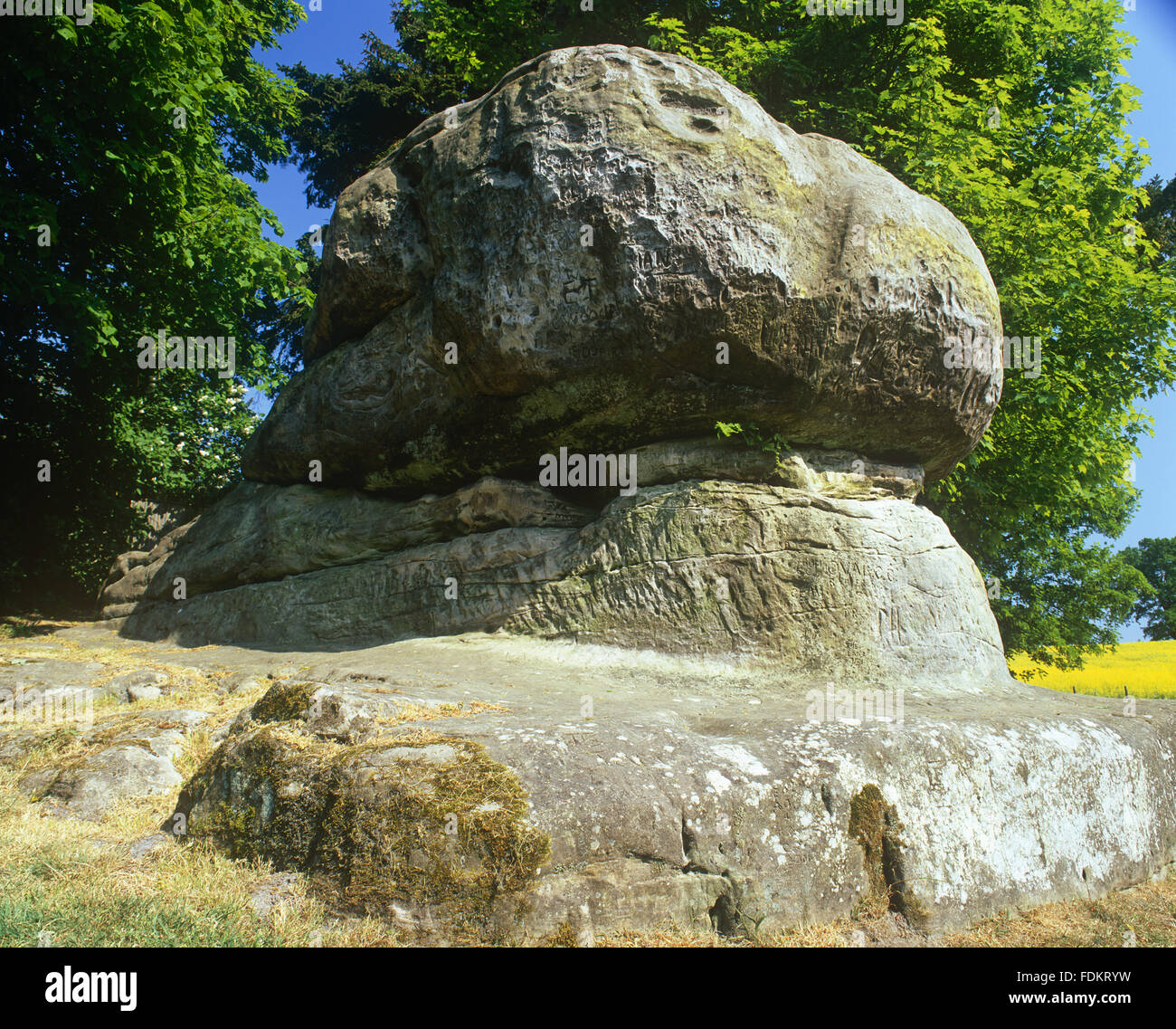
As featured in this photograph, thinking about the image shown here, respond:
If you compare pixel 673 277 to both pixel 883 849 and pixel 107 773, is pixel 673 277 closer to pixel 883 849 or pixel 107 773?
pixel 883 849

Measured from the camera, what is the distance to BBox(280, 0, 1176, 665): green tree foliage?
1267cm

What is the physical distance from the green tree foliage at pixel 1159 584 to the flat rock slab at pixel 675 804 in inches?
2185

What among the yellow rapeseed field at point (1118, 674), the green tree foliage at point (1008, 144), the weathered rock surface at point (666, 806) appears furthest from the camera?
the yellow rapeseed field at point (1118, 674)

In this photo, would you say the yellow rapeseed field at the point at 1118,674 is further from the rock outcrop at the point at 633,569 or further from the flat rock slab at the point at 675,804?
the flat rock slab at the point at 675,804

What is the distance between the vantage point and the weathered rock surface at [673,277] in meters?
8.30

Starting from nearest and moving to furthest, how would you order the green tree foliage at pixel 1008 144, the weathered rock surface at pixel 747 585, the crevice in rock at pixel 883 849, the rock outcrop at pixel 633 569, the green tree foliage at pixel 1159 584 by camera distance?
the rock outcrop at pixel 633 569
the crevice in rock at pixel 883 849
the weathered rock surface at pixel 747 585
the green tree foliage at pixel 1008 144
the green tree foliage at pixel 1159 584

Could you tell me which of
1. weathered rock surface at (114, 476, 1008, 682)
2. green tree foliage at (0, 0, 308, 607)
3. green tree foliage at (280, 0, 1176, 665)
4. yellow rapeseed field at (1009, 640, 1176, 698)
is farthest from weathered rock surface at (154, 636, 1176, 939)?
yellow rapeseed field at (1009, 640, 1176, 698)

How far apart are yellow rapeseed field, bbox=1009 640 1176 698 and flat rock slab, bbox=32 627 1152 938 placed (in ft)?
49.4

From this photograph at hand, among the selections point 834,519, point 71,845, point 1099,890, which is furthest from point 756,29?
point 71,845

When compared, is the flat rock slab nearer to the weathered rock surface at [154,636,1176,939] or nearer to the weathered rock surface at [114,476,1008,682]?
the weathered rock surface at [154,636,1176,939]

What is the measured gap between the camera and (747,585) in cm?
838

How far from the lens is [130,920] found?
408 centimetres

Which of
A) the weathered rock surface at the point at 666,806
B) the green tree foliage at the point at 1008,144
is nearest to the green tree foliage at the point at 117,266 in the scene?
the green tree foliage at the point at 1008,144

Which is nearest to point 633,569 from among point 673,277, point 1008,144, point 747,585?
point 747,585
